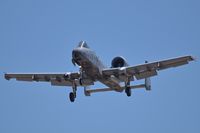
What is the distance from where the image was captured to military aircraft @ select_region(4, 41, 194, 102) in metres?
54.4

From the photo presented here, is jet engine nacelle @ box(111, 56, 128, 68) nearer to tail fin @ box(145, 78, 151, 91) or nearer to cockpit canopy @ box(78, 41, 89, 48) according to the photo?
tail fin @ box(145, 78, 151, 91)

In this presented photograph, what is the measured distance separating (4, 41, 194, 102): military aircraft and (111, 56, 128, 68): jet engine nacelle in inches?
22.9

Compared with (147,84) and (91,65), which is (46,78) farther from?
(147,84)

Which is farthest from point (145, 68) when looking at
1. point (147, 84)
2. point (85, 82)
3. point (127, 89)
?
point (85, 82)

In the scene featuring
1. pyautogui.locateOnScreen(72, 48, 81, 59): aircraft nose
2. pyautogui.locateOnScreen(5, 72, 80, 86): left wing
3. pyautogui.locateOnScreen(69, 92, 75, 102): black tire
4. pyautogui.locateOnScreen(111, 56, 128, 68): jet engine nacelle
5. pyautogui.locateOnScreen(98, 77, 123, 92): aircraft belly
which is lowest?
pyautogui.locateOnScreen(69, 92, 75, 102): black tire

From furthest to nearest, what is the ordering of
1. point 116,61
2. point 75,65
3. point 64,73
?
point 116,61 → point 64,73 → point 75,65

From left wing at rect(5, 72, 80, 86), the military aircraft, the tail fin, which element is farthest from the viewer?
the tail fin

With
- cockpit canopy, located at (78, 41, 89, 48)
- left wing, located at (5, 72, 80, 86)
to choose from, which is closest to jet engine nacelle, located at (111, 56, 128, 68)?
left wing, located at (5, 72, 80, 86)

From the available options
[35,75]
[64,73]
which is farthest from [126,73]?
[35,75]

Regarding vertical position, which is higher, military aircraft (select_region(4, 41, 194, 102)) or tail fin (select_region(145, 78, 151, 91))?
military aircraft (select_region(4, 41, 194, 102))

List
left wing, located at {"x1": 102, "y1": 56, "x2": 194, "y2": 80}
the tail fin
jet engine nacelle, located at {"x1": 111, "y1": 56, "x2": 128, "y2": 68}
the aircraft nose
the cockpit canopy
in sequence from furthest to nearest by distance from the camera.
Answer: jet engine nacelle, located at {"x1": 111, "y1": 56, "x2": 128, "y2": 68}
the tail fin
left wing, located at {"x1": 102, "y1": 56, "x2": 194, "y2": 80}
the cockpit canopy
the aircraft nose

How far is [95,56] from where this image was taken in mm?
56031

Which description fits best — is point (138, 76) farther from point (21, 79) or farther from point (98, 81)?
point (21, 79)

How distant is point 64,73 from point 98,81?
3564 millimetres
